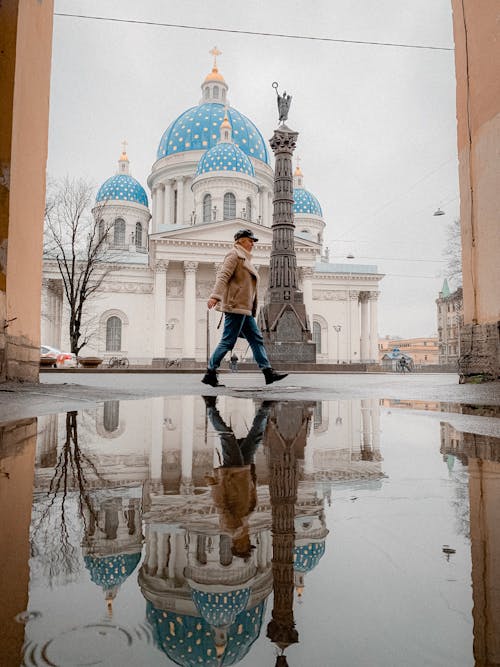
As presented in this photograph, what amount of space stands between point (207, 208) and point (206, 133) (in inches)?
291

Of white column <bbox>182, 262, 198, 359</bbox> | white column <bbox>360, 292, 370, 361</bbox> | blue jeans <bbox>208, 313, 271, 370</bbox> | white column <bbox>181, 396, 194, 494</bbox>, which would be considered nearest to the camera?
white column <bbox>181, 396, 194, 494</bbox>

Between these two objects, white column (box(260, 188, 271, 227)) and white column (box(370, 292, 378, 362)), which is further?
white column (box(260, 188, 271, 227))

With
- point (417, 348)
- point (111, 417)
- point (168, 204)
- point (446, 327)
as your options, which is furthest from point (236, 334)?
point (417, 348)

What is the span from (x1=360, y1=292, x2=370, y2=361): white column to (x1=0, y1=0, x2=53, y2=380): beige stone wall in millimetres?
38702

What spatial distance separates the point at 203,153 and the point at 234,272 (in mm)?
39156

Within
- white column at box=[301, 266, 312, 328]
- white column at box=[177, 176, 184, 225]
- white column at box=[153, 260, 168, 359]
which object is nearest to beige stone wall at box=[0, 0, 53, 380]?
white column at box=[153, 260, 168, 359]

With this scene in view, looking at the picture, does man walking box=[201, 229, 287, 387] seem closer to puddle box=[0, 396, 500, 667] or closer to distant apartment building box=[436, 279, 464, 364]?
puddle box=[0, 396, 500, 667]

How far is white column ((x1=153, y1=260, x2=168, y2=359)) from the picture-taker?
36.6m

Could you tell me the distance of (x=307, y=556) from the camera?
73 centimetres

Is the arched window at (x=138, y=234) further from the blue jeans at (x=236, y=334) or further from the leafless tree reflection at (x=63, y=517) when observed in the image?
the leafless tree reflection at (x=63, y=517)

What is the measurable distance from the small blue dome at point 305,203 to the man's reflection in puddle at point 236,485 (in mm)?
46121

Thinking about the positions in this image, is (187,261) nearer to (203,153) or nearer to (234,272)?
(203,153)

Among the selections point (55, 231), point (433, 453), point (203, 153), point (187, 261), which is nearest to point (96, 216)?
point (55, 231)

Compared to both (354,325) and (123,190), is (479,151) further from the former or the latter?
(123,190)
